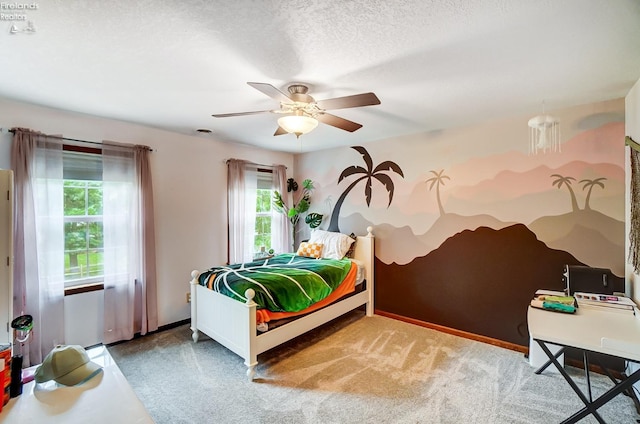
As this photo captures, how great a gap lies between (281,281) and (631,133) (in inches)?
126

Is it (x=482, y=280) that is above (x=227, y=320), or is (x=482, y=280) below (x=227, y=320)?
above

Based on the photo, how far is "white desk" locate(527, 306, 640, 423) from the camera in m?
1.46

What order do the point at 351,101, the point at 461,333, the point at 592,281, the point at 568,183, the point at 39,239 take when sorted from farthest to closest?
1. the point at 461,333
2. the point at 568,183
3. the point at 39,239
4. the point at 592,281
5. the point at 351,101

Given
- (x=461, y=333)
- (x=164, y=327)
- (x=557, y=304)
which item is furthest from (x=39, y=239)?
(x=461, y=333)

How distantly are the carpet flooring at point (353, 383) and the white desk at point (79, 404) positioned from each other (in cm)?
73

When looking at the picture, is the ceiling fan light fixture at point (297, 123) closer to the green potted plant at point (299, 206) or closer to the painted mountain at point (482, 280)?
the painted mountain at point (482, 280)

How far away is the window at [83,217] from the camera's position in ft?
9.05

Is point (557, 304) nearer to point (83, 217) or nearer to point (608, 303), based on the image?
point (608, 303)

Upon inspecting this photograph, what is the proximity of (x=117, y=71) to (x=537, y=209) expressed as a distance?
3.80 meters

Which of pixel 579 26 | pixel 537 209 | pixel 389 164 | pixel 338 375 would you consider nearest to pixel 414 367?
pixel 338 375

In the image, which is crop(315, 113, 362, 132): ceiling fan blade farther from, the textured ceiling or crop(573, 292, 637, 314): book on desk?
crop(573, 292, 637, 314): book on desk

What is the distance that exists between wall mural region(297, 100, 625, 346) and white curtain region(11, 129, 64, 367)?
3369 mm

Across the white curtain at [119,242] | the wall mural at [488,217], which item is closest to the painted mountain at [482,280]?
the wall mural at [488,217]

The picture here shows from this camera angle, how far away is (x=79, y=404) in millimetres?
1317
